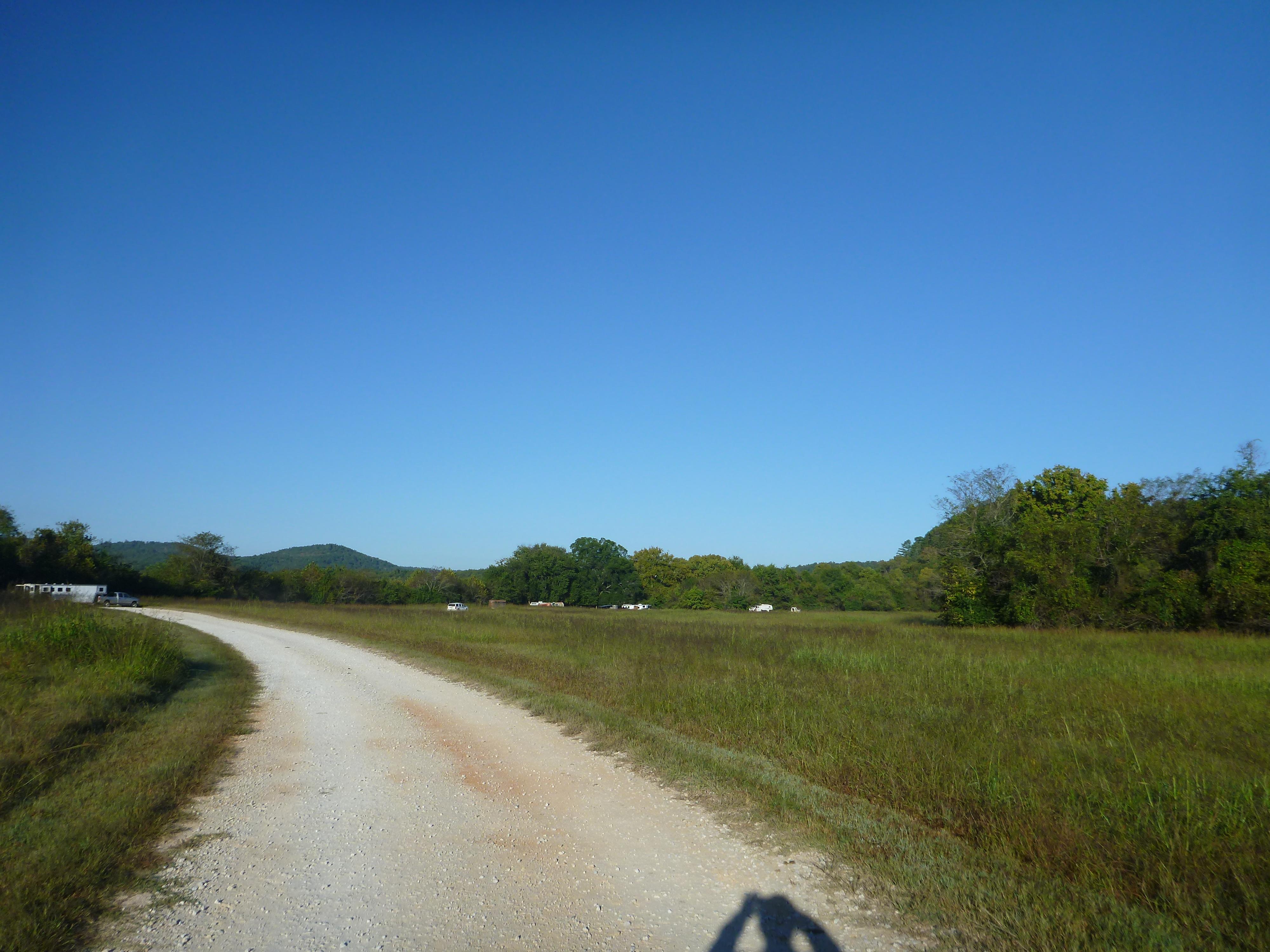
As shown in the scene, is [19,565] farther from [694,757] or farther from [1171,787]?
[1171,787]

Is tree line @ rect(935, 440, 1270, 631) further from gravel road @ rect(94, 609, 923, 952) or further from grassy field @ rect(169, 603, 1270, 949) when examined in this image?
gravel road @ rect(94, 609, 923, 952)

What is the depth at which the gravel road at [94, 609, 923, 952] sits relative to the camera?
166 inches

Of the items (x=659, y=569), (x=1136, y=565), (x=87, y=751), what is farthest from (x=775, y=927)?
(x=659, y=569)

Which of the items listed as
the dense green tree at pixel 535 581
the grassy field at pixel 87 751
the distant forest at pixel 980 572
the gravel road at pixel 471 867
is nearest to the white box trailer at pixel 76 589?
the distant forest at pixel 980 572

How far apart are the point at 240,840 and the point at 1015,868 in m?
5.74

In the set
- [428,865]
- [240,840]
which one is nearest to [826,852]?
[428,865]

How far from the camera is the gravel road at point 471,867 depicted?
4207 mm

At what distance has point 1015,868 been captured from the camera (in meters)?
5.05

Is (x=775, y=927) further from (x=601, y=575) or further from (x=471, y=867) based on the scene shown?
(x=601, y=575)

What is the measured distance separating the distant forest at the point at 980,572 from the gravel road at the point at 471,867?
26.9 metres

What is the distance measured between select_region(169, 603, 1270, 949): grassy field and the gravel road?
0.73 meters

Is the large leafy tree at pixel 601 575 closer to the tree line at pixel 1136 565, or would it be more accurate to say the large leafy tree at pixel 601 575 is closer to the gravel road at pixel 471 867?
the tree line at pixel 1136 565

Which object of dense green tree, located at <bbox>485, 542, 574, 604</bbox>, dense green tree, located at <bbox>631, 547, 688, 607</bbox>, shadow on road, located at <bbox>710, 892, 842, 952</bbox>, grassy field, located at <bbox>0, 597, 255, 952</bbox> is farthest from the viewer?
dense green tree, located at <bbox>631, 547, 688, 607</bbox>

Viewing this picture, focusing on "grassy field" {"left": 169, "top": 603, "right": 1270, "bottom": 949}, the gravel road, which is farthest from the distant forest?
the gravel road
